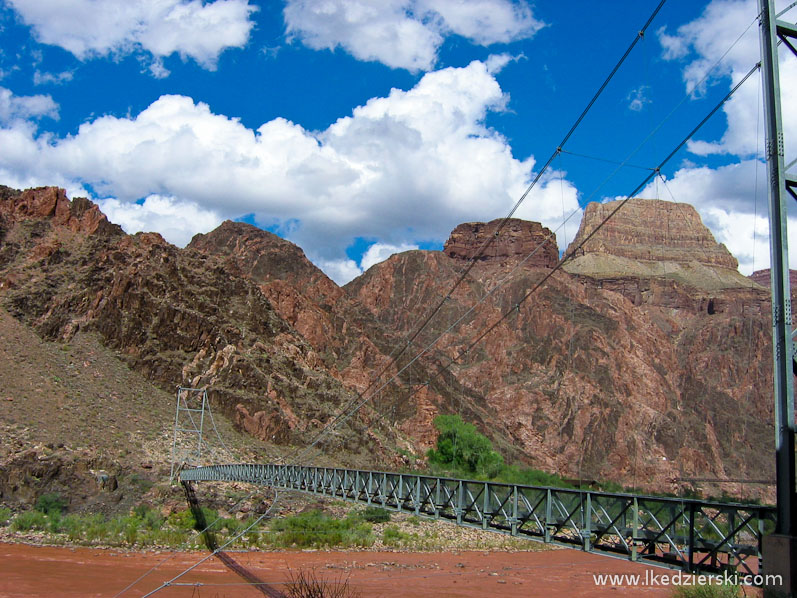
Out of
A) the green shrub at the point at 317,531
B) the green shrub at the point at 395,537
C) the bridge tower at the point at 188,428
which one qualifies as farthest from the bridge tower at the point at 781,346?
the bridge tower at the point at 188,428

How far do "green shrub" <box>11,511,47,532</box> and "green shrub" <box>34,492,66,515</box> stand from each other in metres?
0.65

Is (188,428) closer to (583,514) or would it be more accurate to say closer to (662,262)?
(583,514)

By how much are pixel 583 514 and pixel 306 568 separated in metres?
18.6

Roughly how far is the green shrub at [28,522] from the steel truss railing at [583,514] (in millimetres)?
10827

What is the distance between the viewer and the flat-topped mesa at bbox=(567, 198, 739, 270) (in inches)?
6275

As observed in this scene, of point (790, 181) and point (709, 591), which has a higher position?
point (790, 181)

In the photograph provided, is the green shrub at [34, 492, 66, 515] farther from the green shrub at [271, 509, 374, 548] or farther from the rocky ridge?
the rocky ridge

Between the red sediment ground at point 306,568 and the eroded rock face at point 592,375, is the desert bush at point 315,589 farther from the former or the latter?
the eroded rock face at point 592,375

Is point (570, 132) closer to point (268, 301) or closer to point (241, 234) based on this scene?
point (268, 301)

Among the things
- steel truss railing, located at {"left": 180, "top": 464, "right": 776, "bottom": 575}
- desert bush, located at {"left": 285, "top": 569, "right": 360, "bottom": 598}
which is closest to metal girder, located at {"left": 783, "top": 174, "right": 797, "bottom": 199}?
steel truss railing, located at {"left": 180, "top": 464, "right": 776, "bottom": 575}

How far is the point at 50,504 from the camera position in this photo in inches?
1257

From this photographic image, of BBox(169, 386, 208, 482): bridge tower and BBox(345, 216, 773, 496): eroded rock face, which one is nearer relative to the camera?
BBox(169, 386, 208, 482): bridge tower

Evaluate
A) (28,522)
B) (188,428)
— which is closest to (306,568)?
(28,522)

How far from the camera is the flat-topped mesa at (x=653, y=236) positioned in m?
159
